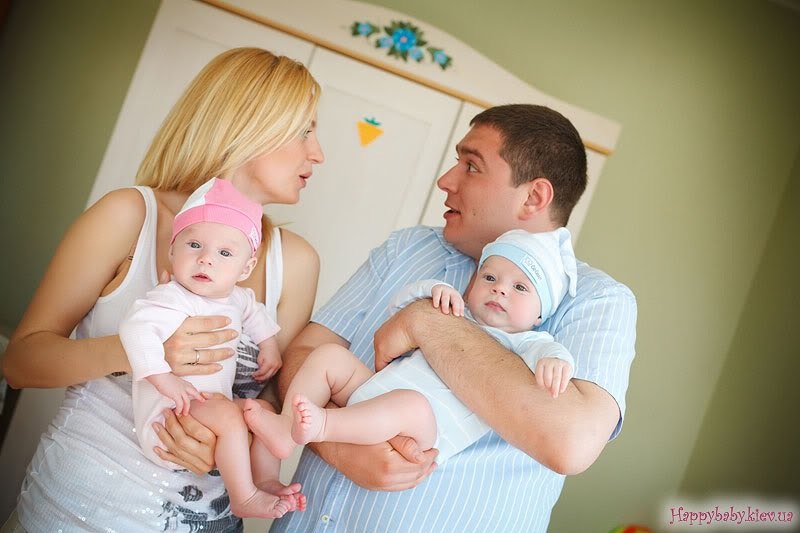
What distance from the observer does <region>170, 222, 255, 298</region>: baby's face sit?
154cm

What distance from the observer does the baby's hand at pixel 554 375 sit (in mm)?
1355

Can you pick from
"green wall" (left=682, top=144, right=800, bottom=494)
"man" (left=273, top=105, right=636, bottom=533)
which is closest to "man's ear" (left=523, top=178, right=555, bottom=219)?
"man" (left=273, top=105, right=636, bottom=533)

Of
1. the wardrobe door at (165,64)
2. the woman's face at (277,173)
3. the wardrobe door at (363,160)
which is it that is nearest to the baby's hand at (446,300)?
the woman's face at (277,173)

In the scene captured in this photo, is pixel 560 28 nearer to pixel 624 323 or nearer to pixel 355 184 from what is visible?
pixel 355 184

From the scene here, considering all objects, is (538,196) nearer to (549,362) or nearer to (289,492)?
(549,362)

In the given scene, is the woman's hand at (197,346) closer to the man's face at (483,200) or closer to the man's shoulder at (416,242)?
the man's shoulder at (416,242)

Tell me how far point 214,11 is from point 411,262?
171 centimetres

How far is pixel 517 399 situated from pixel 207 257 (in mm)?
632

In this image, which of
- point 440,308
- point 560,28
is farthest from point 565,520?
point 440,308

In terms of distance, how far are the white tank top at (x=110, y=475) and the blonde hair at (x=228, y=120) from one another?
0.72 feet

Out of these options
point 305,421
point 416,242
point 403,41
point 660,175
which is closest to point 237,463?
point 305,421

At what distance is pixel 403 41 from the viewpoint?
325cm

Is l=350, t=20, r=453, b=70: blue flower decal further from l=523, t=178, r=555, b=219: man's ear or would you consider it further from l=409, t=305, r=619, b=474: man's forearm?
l=409, t=305, r=619, b=474: man's forearm

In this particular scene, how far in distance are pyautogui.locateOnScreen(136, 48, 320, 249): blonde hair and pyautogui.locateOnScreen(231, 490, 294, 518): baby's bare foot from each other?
23.7 inches
